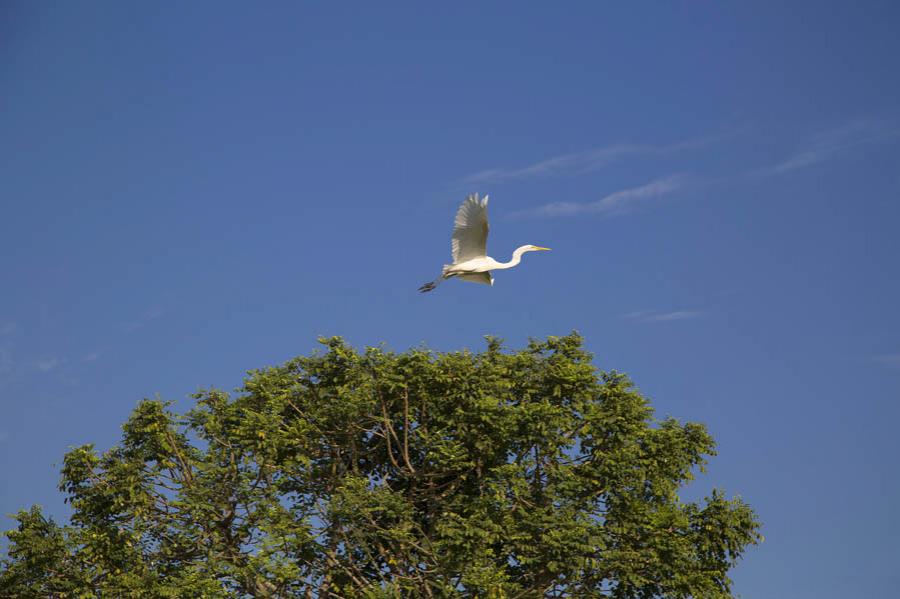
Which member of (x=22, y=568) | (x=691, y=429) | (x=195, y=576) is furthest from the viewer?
(x=691, y=429)

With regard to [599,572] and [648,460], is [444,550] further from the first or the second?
[648,460]

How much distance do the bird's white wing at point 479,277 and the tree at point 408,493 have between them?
175 centimetres

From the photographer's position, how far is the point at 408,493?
28.7 meters

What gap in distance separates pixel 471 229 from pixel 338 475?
686 centimetres

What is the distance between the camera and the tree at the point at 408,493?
2638 cm

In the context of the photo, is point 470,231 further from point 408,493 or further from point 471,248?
point 408,493

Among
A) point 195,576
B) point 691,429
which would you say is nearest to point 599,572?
point 691,429

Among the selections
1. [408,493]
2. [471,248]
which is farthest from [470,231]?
[408,493]

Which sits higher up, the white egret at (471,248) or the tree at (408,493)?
the white egret at (471,248)

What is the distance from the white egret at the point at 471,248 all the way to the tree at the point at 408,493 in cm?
188

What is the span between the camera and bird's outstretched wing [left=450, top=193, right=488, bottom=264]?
2511cm

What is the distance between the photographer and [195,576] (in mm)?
25406

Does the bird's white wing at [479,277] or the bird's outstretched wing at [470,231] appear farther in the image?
the bird's white wing at [479,277]

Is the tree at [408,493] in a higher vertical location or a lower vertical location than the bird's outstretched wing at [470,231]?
lower
